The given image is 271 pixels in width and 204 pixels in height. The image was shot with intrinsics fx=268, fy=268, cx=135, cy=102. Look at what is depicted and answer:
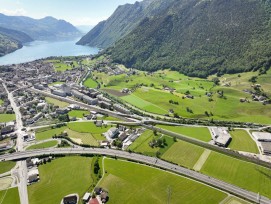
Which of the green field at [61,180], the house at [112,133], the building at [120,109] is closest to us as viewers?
the green field at [61,180]

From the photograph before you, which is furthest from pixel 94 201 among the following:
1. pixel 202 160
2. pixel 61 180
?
pixel 202 160

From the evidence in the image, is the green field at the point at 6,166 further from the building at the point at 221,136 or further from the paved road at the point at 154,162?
the building at the point at 221,136

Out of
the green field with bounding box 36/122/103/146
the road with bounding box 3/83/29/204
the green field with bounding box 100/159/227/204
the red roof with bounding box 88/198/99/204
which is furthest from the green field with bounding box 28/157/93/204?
the green field with bounding box 36/122/103/146

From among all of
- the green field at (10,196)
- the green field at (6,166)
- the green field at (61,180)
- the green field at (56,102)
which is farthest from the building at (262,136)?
the green field at (56,102)

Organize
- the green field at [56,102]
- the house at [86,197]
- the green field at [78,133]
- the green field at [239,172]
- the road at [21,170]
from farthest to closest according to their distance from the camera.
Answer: the green field at [56,102] → the green field at [78,133] → the green field at [239,172] → the road at [21,170] → the house at [86,197]

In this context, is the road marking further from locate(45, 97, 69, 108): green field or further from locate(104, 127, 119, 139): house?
locate(45, 97, 69, 108): green field

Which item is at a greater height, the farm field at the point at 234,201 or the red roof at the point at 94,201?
the farm field at the point at 234,201

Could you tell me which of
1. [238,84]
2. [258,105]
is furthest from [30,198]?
[238,84]

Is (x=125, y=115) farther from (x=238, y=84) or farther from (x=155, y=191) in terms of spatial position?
(x=238, y=84)
